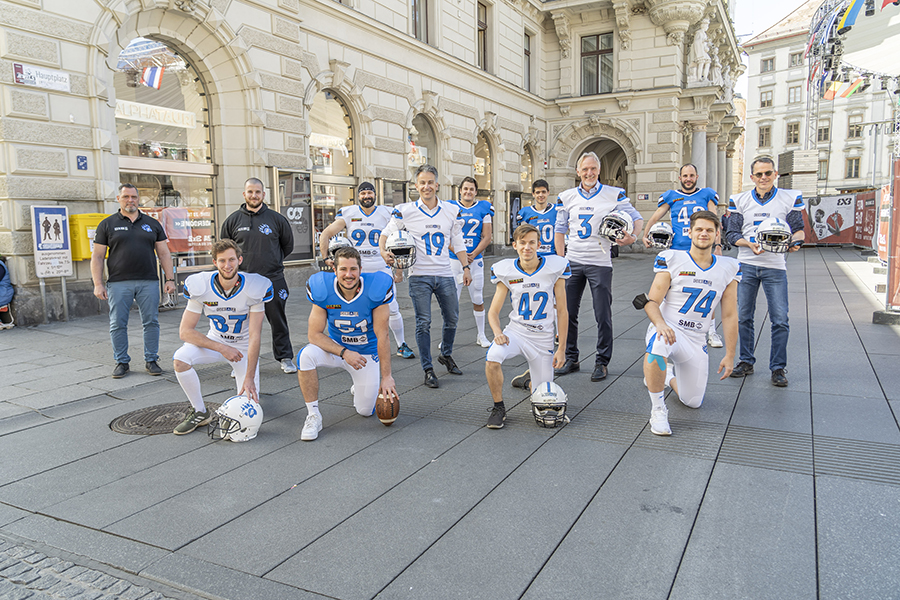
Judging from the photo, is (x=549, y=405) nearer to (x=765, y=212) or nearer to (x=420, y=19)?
(x=765, y=212)

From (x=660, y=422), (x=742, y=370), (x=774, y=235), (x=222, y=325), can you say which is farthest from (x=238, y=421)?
(x=774, y=235)

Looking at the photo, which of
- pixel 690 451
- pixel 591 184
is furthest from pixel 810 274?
pixel 690 451

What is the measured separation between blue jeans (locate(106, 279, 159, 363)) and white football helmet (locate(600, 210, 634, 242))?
4768mm

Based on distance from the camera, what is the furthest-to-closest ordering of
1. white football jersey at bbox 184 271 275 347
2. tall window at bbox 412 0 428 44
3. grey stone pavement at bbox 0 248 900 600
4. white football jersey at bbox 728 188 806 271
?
1. tall window at bbox 412 0 428 44
2. white football jersey at bbox 728 188 806 271
3. white football jersey at bbox 184 271 275 347
4. grey stone pavement at bbox 0 248 900 600

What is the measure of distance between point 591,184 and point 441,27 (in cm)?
1508

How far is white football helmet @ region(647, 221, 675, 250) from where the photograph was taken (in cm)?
635

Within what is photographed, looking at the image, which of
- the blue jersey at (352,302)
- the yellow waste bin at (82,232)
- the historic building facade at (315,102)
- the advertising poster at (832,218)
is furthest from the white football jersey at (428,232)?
the advertising poster at (832,218)

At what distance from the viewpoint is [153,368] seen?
643 centimetres

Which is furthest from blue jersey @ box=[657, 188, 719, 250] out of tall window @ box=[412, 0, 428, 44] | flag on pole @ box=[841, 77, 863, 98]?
flag on pole @ box=[841, 77, 863, 98]

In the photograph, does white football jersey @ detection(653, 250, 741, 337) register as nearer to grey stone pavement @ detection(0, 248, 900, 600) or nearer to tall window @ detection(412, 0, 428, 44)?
grey stone pavement @ detection(0, 248, 900, 600)

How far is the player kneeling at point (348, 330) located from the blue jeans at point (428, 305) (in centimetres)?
124

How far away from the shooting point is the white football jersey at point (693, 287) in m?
4.80

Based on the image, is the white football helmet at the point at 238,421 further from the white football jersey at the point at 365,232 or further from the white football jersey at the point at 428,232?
the white football jersey at the point at 365,232

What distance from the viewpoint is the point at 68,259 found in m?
9.31
